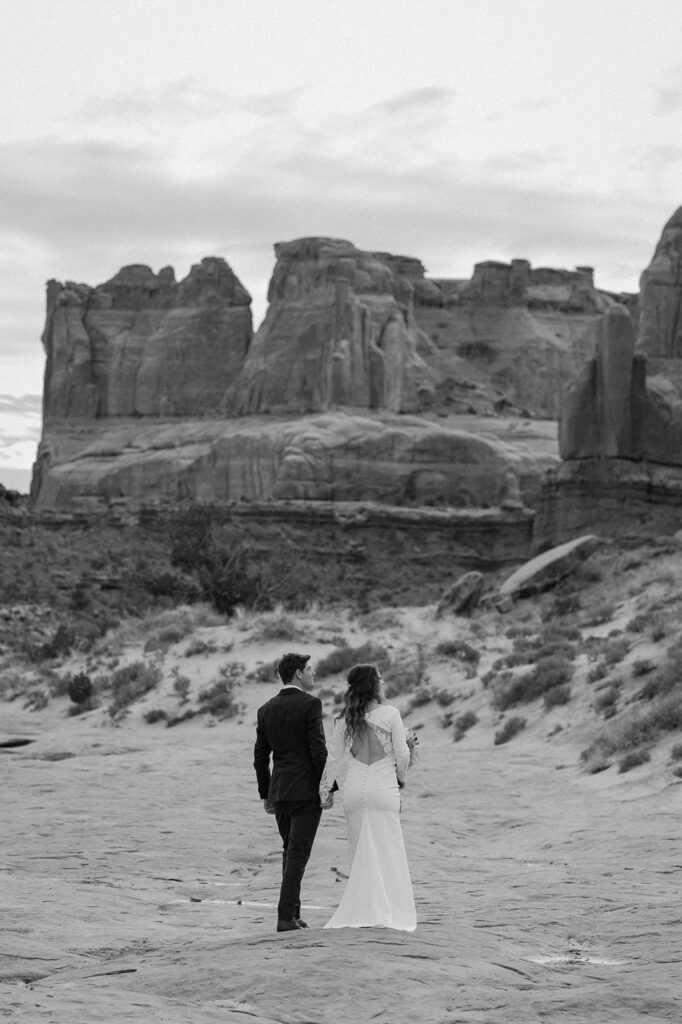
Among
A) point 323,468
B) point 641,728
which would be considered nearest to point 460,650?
point 641,728

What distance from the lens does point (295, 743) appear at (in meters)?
11.4

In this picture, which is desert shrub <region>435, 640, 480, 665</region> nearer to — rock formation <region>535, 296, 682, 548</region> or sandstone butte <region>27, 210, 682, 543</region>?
rock formation <region>535, 296, 682, 548</region>

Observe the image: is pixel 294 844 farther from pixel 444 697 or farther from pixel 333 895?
pixel 444 697

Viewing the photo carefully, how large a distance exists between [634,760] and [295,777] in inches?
338

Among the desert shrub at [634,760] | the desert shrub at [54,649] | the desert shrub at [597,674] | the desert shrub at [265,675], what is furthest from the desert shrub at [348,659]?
the desert shrub at [634,760]

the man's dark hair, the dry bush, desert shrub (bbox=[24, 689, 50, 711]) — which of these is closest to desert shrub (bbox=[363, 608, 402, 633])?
the dry bush

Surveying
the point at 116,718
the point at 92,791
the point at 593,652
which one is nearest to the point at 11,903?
the point at 92,791

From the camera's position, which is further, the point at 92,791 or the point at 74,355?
the point at 74,355

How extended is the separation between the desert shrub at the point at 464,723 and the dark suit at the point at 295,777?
13.1m

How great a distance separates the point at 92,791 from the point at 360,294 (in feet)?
346

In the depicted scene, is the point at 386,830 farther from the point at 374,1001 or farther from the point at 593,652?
the point at 593,652

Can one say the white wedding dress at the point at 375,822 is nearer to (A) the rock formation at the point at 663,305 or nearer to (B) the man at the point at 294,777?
(B) the man at the point at 294,777

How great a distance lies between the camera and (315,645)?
34.1 meters

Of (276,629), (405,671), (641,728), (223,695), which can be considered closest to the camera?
(641,728)
